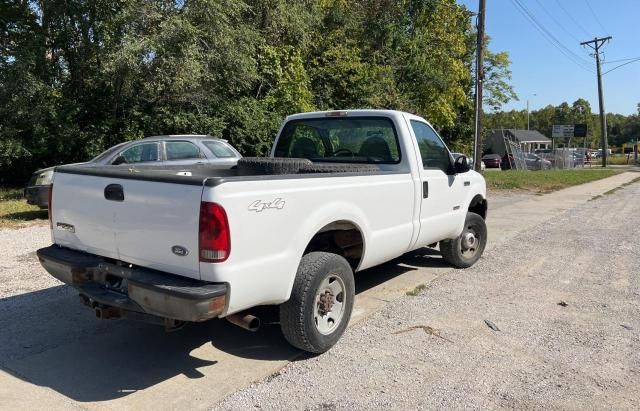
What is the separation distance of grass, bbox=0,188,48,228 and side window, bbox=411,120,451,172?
7498mm

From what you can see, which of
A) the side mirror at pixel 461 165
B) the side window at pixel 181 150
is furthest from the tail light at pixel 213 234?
the side window at pixel 181 150

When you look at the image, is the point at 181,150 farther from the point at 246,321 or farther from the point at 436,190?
the point at 246,321

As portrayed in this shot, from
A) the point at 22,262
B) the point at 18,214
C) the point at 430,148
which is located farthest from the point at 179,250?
the point at 18,214

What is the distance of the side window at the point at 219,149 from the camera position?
33.8 ft

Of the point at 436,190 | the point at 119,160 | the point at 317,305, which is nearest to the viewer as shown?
the point at 317,305

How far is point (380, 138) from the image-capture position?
214 inches

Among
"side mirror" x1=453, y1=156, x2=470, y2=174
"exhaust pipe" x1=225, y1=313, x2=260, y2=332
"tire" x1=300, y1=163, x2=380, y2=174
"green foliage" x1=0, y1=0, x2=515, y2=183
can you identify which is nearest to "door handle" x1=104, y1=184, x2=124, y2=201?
"exhaust pipe" x1=225, y1=313, x2=260, y2=332

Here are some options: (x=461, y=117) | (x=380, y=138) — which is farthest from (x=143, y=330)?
(x=461, y=117)

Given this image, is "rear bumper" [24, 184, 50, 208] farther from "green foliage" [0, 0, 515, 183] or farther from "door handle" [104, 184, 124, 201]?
"door handle" [104, 184, 124, 201]

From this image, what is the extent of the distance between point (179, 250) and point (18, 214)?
8.77m

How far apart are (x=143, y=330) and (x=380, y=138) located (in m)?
2.96

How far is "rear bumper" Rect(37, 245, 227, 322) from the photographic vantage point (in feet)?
10.2

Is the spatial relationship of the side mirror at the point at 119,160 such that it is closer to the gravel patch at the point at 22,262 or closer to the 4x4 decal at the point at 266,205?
the gravel patch at the point at 22,262

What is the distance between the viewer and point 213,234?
3.09 m
